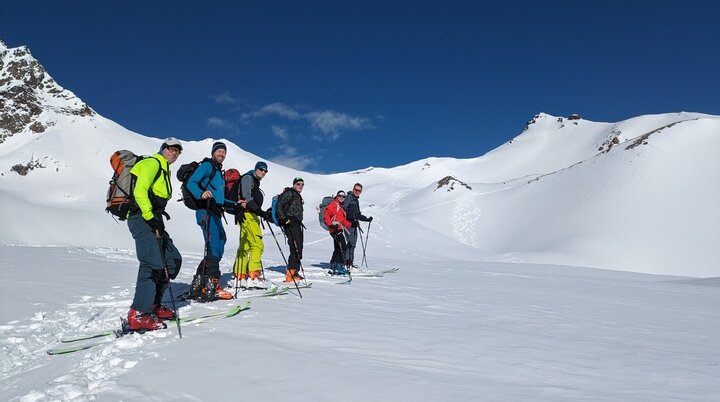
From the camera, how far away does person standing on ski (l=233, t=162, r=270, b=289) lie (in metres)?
7.73

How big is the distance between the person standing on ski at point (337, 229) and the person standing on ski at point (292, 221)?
172 centimetres

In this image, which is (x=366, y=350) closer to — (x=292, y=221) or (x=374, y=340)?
(x=374, y=340)

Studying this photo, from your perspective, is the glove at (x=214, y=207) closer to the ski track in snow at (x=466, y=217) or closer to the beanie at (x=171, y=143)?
the beanie at (x=171, y=143)

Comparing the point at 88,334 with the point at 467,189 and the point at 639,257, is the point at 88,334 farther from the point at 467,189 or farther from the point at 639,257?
the point at 467,189

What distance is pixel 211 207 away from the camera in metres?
6.62

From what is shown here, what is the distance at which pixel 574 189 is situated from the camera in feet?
141

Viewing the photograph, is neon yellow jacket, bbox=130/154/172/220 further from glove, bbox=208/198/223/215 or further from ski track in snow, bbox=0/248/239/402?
ski track in snow, bbox=0/248/239/402

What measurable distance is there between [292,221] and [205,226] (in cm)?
245

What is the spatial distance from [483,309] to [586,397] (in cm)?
362

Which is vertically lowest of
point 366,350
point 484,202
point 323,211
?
point 366,350

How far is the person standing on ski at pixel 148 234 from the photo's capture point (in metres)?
4.85

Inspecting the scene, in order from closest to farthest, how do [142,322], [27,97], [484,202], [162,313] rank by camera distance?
1. [142,322]
2. [162,313]
3. [484,202]
4. [27,97]

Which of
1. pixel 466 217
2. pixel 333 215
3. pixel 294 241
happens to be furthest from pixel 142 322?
pixel 466 217

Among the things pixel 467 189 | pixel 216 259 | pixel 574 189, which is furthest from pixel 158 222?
pixel 467 189
